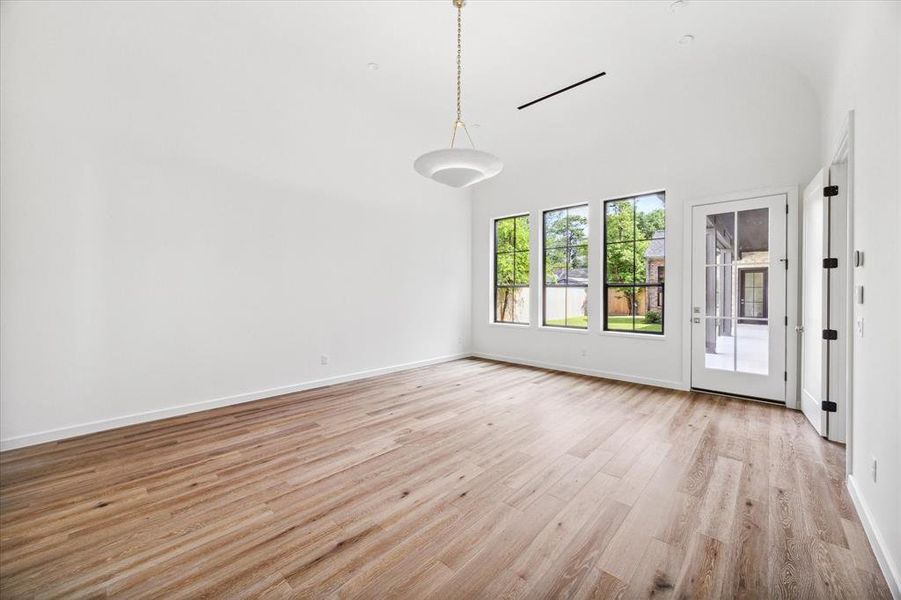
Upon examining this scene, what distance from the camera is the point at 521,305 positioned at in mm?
6770

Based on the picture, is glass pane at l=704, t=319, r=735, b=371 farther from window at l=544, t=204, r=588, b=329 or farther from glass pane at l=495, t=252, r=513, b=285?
glass pane at l=495, t=252, r=513, b=285

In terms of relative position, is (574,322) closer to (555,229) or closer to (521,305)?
(521,305)

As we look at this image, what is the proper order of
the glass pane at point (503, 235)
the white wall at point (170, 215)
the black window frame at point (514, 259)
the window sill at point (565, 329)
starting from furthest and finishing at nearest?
the glass pane at point (503, 235) → the black window frame at point (514, 259) → the window sill at point (565, 329) → the white wall at point (170, 215)

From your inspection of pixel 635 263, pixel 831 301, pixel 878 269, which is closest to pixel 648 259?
pixel 635 263

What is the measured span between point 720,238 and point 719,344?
1.25 m

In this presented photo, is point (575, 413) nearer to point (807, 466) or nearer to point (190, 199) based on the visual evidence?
point (807, 466)

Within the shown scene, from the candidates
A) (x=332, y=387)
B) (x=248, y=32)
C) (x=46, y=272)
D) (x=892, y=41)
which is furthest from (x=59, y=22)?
(x=892, y=41)

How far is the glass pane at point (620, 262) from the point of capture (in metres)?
5.28

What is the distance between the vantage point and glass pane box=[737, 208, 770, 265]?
4.16m

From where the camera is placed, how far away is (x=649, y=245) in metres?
5.12

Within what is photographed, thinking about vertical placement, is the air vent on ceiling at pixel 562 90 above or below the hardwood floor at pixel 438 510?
above

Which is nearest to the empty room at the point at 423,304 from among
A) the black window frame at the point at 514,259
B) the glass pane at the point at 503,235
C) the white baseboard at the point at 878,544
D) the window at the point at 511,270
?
the white baseboard at the point at 878,544

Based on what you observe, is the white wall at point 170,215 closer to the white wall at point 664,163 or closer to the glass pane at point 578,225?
the white wall at point 664,163

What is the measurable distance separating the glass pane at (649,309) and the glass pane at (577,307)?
728 millimetres
